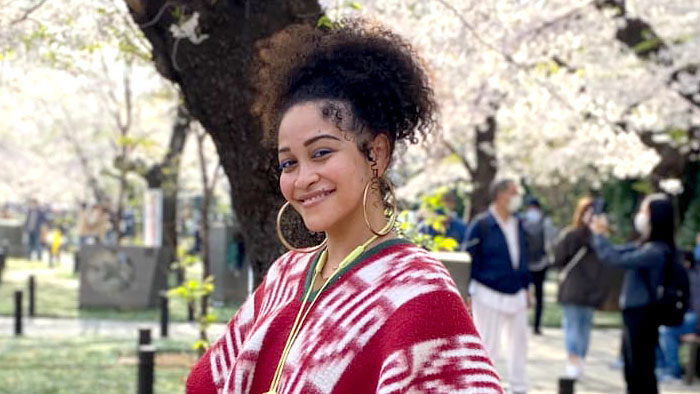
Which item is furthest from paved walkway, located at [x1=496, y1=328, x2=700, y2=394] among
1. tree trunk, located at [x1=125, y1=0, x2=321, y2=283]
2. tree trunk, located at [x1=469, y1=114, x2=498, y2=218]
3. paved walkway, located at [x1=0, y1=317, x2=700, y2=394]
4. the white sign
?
the white sign

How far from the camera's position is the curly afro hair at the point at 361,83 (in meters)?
2.27

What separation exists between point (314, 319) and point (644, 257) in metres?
5.97

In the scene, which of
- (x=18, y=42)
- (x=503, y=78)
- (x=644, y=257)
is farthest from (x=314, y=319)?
(x=503, y=78)

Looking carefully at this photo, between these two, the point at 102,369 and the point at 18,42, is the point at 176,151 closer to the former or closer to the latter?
the point at 102,369

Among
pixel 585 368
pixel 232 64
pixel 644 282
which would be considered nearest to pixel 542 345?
pixel 585 368

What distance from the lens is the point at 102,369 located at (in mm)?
10031

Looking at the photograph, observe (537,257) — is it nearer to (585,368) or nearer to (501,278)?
(585,368)

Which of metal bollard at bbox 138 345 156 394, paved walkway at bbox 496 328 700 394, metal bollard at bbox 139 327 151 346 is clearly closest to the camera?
metal bollard at bbox 138 345 156 394

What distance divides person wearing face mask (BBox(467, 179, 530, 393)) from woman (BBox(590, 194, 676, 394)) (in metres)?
0.69

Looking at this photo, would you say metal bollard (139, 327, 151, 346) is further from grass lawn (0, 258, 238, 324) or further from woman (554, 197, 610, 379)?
grass lawn (0, 258, 238, 324)

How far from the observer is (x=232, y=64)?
4.42 metres

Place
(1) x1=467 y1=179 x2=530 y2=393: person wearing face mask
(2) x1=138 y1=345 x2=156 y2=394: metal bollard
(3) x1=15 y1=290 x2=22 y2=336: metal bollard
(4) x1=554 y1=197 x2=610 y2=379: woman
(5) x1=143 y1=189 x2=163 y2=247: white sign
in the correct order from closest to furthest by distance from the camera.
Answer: (2) x1=138 y1=345 x2=156 y2=394: metal bollard < (1) x1=467 y1=179 x2=530 y2=393: person wearing face mask < (4) x1=554 y1=197 x2=610 y2=379: woman < (3) x1=15 y1=290 x2=22 y2=336: metal bollard < (5) x1=143 y1=189 x2=163 y2=247: white sign

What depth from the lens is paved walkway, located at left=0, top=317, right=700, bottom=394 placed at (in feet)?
33.3

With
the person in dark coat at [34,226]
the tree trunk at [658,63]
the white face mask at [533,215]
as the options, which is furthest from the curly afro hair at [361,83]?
the person in dark coat at [34,226]
